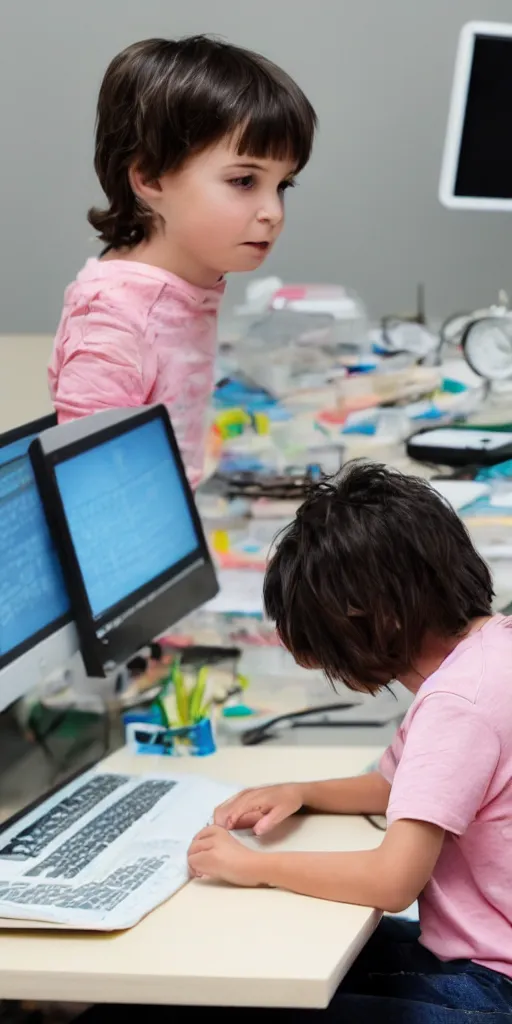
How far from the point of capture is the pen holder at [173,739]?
1.49m

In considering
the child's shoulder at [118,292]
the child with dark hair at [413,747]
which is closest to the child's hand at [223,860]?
the child with dark hair at [413,747]

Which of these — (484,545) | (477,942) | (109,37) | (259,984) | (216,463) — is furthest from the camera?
(109,37)

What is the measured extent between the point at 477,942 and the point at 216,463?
1.42 m

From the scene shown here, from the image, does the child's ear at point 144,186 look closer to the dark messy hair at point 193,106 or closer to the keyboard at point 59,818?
the dark messy hair at point 193,106

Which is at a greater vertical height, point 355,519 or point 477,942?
point 355,519

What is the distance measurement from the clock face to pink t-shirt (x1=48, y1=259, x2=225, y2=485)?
1.18 metres

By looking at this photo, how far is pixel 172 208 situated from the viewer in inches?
69.6

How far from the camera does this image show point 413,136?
4148 millimetres

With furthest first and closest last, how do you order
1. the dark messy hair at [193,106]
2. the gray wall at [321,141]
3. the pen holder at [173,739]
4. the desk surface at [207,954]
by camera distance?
the gray wall at [321,141] < the dark messy hair at [193,106] < the pen holder at [173,739] < the desk surface at [207,954]

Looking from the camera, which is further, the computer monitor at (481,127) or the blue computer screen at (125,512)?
the computer monitor at (481,127)

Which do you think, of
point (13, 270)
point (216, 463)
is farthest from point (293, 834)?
point (13, 270)

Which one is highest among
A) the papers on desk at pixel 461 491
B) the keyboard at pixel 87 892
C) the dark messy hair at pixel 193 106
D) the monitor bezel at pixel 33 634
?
the dark messy hair at pixel 193 106

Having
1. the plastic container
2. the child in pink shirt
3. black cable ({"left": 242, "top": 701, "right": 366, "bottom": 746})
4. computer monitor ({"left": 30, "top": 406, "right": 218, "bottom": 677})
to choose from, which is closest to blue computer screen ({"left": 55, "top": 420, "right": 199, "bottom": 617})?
computer monitor ({"left": 30, "top": 406, "right": 218, "bottom": 677})

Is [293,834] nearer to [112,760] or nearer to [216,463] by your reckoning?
[112,760]
